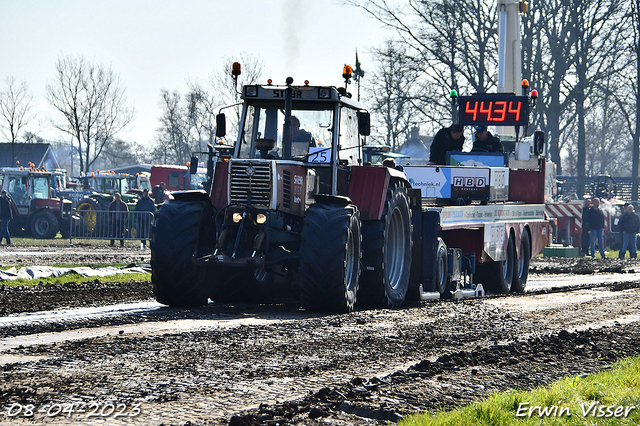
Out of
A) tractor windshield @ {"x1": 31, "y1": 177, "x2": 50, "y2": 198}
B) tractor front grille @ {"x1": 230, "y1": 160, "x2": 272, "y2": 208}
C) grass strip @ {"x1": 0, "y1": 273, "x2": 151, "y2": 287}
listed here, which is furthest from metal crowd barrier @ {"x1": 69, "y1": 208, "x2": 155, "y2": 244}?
tractor front grille @ {"x1": 230, "y1": 160, "x2": 272, "y2": 208}

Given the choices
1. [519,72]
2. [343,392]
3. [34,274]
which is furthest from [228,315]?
[519,72]

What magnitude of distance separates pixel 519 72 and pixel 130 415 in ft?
76.0

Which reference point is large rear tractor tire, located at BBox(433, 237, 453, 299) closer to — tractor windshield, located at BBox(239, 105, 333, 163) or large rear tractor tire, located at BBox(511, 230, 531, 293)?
tractor windshield, located at BBox(239, 105, 333, 163)

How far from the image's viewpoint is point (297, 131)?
10961 mm

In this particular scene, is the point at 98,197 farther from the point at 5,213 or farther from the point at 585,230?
the point at 585,230

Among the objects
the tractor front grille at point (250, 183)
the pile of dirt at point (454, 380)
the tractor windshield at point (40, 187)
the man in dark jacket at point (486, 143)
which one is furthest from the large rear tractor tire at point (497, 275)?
the tractor windshield at point (40, 187)

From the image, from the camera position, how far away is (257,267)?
9.84m

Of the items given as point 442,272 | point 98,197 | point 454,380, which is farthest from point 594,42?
point 454,380

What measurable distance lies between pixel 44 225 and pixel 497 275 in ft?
A: 71.7

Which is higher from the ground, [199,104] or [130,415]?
[199,104]

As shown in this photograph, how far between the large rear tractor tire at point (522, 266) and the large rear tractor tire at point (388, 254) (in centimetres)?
480

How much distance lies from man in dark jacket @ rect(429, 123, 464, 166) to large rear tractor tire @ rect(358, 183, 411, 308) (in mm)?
4829

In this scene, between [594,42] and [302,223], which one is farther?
[594,42]

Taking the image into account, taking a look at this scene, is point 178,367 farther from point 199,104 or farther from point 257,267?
point 199,104
